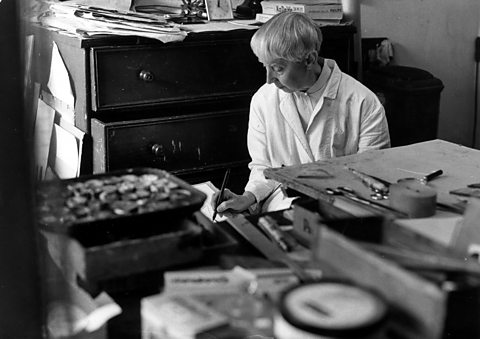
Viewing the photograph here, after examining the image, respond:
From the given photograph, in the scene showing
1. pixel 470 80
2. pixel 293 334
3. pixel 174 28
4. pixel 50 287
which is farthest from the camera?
pixel 470 80

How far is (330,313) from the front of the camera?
2.75ft

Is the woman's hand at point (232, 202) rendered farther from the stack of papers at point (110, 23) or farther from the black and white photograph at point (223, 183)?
the stack of papers at point (110, 23)

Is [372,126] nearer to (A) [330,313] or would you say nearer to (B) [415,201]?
(B) [415,201]

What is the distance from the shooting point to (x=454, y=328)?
113 centimetres

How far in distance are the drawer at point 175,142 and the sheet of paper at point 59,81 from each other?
0.47 feet

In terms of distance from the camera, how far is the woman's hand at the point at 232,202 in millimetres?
1910

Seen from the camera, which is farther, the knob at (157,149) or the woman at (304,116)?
the knob at (157,149)

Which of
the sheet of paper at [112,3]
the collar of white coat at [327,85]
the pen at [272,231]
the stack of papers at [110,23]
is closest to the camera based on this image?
the pen at [272,231]

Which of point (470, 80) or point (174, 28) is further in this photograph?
point (470, 80)

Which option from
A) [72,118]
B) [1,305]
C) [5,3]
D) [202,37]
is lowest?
[1,305]

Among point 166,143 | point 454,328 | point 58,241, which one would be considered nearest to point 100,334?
point 58,241

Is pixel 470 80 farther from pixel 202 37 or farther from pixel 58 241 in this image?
pixel 58 241

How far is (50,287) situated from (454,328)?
2.22 ft

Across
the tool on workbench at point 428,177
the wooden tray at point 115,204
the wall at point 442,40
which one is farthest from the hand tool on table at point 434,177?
the wall at point 442,40
